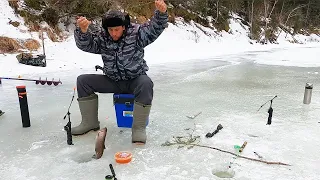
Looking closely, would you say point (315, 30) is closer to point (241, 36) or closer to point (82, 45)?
point (241, 36)

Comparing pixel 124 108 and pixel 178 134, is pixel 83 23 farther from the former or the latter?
pixel 178 134

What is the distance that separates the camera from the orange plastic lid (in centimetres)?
229

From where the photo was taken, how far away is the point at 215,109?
3.94 metres

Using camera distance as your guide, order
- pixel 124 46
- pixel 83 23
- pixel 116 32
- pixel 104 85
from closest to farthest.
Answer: pixel 83 23 → pixel 116 32 → pixel 124 46 → pixel 104 85

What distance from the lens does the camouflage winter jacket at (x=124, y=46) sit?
2.71 m

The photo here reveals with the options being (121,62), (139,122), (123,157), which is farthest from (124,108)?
(123,157)

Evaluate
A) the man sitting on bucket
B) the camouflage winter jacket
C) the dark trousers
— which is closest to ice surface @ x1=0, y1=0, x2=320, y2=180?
the man sitting on bucket

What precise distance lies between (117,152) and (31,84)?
3860 millimetres

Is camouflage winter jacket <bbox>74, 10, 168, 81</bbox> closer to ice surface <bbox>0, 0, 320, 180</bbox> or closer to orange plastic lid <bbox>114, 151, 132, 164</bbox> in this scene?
ice surface <bbox>0, 0, 320, 180</bbox>

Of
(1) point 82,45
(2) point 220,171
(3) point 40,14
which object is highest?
(3) point 40,14

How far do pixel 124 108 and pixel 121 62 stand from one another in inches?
19.7

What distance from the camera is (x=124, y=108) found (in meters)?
3.00

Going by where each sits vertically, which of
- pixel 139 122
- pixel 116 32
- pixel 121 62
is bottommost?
pixel 139 122

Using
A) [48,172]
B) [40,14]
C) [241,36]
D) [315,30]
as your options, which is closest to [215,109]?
[48,172]
